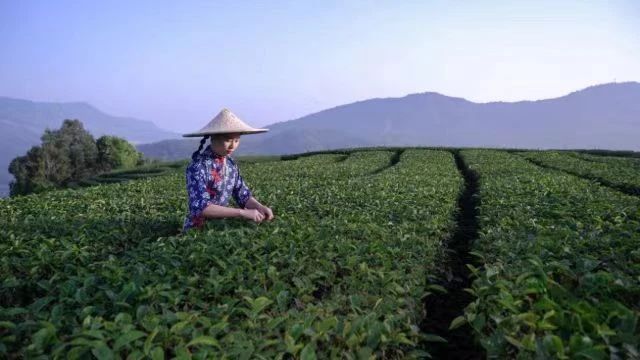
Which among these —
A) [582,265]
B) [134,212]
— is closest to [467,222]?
[582,265]

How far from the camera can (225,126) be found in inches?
281

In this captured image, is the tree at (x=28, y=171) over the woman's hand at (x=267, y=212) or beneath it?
beneath

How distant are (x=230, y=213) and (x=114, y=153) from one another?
250 feet

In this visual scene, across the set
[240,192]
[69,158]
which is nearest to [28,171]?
[69,158]

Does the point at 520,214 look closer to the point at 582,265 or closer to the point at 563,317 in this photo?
the point at 582,265

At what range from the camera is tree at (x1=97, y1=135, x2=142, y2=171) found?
248ft

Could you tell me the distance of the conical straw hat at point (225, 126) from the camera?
6984 mm

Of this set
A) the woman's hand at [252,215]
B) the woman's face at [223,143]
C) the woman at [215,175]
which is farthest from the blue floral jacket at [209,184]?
the woman's hand at [252,215]

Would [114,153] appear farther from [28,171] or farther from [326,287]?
[326,287]

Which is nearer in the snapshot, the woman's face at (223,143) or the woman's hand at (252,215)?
the woman's hand at (252,215)

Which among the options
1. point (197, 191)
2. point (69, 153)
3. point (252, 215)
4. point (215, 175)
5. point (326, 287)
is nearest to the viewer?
point (326, 287)

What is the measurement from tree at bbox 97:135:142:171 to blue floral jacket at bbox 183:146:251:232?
72.6 meters

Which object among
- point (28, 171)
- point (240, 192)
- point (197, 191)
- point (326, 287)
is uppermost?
point (197, 191)

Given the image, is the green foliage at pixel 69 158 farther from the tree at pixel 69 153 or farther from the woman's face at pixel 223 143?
the woman's face at pixel 223 143
